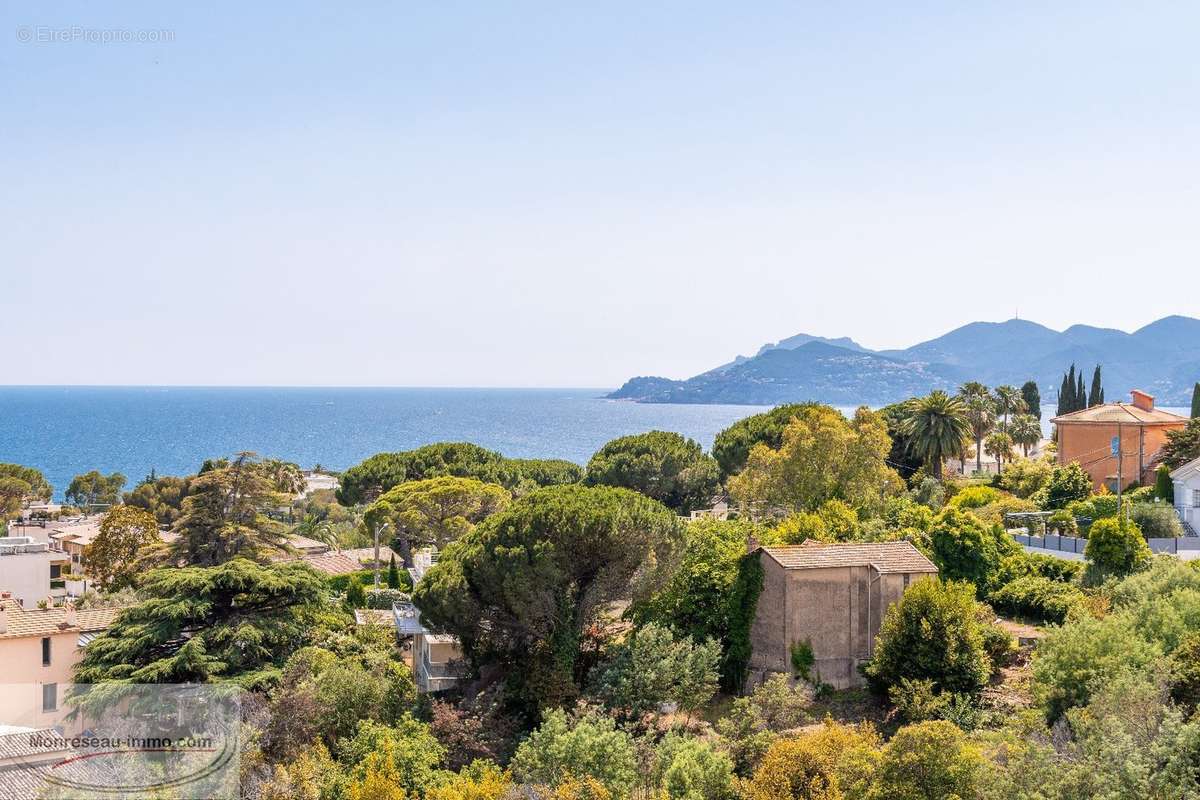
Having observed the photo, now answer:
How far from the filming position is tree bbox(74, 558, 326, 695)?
1060 inches

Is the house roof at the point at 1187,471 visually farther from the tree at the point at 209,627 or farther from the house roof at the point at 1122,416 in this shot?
the tree at the point at 209,627

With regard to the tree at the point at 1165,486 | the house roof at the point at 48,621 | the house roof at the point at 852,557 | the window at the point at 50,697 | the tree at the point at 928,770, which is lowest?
the window at the point at 50,697

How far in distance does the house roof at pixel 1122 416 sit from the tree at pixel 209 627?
126ft

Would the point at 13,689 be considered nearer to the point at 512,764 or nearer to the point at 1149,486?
the point at 512,764

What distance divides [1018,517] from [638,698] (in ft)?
76.6

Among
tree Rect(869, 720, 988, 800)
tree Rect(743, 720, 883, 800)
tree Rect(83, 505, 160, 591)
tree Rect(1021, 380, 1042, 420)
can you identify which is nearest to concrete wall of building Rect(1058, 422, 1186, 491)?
tree Rect(1021, 380, 1042, 420)

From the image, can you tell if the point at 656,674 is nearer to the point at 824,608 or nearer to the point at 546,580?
the point at 546,580

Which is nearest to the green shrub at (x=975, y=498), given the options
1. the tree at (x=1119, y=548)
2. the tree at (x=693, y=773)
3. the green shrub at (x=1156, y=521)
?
the green shrub at (x=1156, y=521)

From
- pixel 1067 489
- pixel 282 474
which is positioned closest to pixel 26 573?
pixel 282 474

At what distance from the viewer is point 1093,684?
74.7 ft

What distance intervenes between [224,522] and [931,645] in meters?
24.1

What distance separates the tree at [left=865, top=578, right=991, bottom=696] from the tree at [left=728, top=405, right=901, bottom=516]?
13.8 meters

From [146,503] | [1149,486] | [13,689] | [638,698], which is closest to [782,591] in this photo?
[638,698]

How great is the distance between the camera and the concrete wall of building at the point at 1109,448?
4981 centimetres
